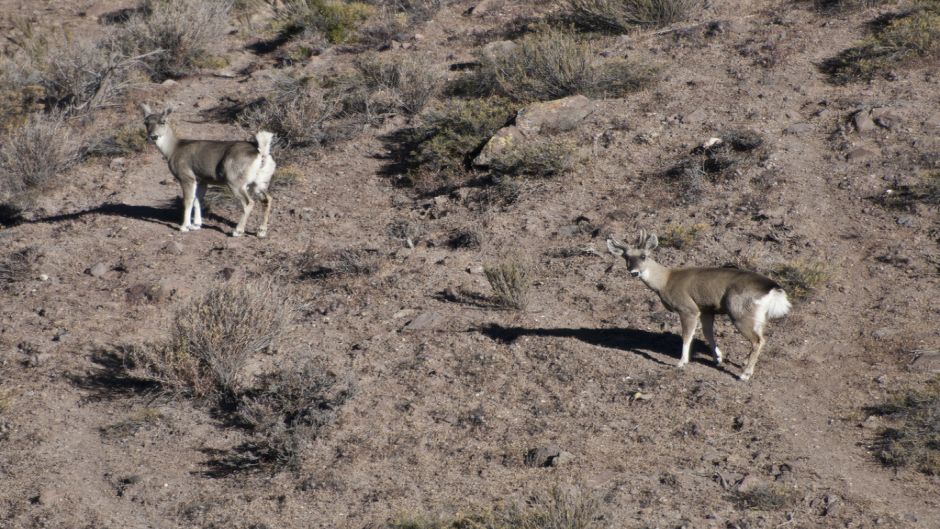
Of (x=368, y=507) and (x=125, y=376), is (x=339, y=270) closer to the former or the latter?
(x=125, y=376)

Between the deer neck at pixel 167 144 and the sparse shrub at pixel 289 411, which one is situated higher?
the deer neck at pixel 167 144

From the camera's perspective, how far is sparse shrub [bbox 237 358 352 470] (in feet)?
29.8

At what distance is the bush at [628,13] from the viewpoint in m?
19.1

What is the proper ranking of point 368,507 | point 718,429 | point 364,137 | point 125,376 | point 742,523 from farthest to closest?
point 364,137 → point 125,376 → point 718,429 → point 368,507 → point 742,523

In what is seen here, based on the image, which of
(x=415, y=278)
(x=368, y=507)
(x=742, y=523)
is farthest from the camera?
(x=415, y=278)

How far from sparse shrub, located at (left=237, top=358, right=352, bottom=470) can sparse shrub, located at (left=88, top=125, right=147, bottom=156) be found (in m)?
9.03

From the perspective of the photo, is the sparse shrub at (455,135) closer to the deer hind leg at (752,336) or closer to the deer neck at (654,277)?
the deer neck at (654,277)

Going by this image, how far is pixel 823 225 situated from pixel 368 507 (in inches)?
301

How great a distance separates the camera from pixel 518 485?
27.4 ft

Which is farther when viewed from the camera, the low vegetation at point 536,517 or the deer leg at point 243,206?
the deer leg at point 243,206

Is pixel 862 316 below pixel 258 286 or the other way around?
below

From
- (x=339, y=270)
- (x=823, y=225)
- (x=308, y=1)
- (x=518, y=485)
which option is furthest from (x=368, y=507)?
(x=308, y=1)

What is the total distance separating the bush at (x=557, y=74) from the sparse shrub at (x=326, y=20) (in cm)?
560

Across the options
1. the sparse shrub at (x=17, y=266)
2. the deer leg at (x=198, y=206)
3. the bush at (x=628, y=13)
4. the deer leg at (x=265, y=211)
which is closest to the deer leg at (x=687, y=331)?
the deer leg at (x=265, y=211)
